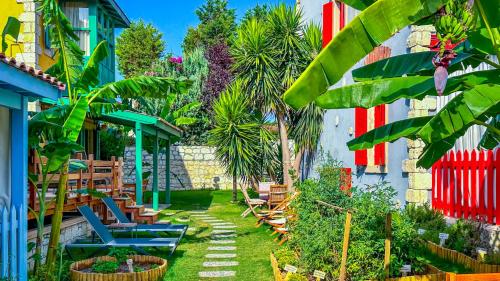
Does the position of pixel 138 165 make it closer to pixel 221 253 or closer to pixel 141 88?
pixel 221 253

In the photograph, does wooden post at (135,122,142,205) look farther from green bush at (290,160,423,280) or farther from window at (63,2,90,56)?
green bush at (290,160,423,280)

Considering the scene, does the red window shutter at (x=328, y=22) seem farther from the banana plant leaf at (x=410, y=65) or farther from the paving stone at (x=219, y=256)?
the banana plant leaf at (x=410, y=65)

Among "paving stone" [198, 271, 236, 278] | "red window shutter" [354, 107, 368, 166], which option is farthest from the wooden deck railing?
"red window shutter" [354, 107, 368, 166]

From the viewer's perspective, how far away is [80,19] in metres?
16.0

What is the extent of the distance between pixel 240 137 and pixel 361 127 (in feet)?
23.9

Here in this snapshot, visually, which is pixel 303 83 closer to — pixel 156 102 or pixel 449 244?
pixel 449 244

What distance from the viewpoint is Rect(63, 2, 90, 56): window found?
15.5m

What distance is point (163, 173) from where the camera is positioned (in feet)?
87.6

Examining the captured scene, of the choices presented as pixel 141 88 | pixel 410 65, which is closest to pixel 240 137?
pixel 141 88

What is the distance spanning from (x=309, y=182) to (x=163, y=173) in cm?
1857

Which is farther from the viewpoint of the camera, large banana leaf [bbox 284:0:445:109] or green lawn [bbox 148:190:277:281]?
green lawn [bbox 148:190:277:281]

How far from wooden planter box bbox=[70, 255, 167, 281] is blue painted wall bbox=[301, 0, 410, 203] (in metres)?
3.68

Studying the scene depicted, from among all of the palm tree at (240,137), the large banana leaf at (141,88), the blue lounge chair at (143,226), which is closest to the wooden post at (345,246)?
the large banana leaf at (141,88)

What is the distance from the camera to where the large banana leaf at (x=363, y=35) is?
12.9 ft
